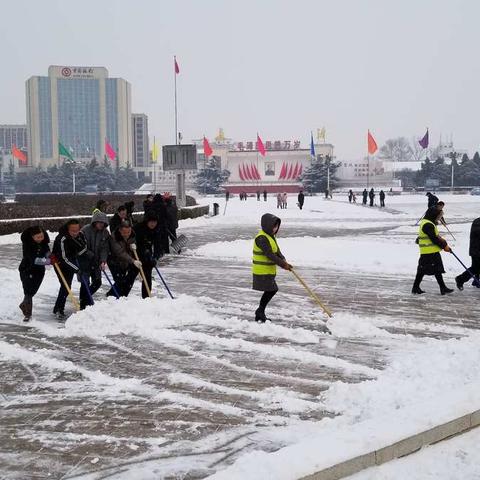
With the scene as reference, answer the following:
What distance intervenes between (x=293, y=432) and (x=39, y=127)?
146 m

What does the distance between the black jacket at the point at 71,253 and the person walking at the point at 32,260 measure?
0.19m

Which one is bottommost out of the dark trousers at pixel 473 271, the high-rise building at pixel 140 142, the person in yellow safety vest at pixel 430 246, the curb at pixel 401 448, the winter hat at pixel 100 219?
the curb at pixel 401 448

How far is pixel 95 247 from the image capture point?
880 centimetres

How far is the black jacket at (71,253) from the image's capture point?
8.66m

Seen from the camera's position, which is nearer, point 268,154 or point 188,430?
point 188,430

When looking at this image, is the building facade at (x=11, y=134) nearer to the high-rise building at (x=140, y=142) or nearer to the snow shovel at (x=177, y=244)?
the high-rise building at (x=140, y=142)

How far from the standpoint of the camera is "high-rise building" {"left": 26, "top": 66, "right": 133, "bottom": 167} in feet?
462

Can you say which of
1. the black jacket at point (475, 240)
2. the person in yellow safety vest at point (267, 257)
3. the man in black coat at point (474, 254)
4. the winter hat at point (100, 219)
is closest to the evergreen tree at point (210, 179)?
the man in black coat at point (474, 254)

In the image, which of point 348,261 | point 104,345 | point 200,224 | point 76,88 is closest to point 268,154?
point 76,88

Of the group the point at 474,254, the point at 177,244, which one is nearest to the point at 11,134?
the point at 177,244

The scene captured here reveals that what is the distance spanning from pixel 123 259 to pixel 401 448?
5.67 m

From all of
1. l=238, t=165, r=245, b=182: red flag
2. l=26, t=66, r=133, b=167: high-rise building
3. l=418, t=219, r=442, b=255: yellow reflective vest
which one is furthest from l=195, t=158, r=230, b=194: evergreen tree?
l=418, t=219, r=442, b=255: yellow reflective vest

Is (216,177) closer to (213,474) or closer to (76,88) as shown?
(76,88)

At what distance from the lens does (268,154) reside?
102 metres
